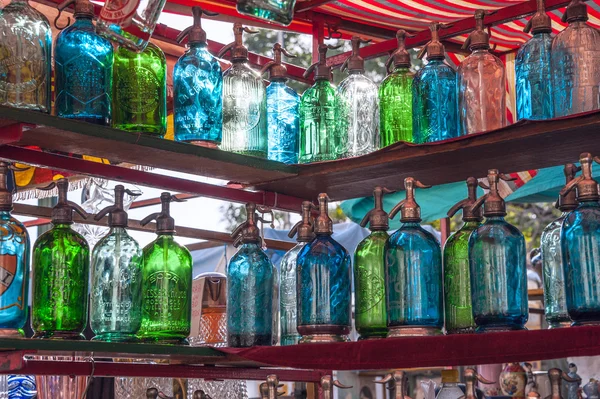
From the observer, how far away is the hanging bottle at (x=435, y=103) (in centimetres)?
185

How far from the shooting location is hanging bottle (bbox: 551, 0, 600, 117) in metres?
1.68

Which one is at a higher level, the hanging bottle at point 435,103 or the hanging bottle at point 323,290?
the hanging bottle at point 435,103

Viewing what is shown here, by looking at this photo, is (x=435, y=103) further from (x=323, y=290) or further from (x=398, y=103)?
(x=323, y=290)

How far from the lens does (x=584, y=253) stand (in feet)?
5.07

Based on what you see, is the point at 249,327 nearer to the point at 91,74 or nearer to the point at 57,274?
the point at 57,274

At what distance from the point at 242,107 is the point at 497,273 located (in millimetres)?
679

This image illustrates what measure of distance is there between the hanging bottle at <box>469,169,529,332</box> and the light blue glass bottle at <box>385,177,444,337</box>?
9cm

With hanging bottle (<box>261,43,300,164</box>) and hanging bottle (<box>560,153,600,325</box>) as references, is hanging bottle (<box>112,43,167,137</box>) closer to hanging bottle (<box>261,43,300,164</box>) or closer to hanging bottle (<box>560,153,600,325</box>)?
hanging bottle (<box>261,43,300,164</box>)

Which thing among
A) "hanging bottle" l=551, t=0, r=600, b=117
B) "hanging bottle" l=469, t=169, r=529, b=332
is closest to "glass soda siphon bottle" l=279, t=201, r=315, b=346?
"hanging bottle" l=469, t=169, r=529, b=332

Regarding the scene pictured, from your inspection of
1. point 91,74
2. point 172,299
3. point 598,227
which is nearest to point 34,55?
point 91,74

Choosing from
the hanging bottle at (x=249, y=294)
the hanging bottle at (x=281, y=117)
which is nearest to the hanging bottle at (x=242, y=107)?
the hanging bottle at (x=281, y=117)

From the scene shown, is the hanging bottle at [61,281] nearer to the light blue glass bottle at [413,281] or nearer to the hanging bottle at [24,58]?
the hanging bottle at [24,58]

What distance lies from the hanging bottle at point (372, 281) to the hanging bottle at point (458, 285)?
13 cm

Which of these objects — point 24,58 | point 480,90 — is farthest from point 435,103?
point 24,58
